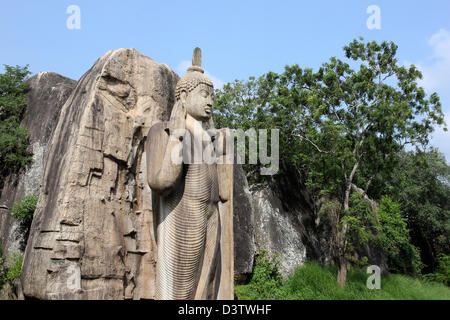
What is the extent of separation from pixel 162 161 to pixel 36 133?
5803 mm

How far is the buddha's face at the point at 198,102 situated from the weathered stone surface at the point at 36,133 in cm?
412

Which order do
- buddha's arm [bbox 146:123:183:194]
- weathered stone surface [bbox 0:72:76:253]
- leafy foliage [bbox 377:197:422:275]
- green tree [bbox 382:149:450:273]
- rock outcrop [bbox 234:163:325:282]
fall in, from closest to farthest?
1. buddha's arm [bbox 146:123:183:194]
2. weathered stone surface [bbox 0:72:76:253]
3. rock outcrop [bbox 234:163:325:282]
4. leafy foliage [bbox 377:197:422:275]
5. green tree [bbox 382:149:450:273]

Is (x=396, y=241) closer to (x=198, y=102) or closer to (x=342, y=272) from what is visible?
(x=342, y=272)

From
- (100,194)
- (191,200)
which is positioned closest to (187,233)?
(191,200)

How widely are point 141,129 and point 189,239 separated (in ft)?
6.25

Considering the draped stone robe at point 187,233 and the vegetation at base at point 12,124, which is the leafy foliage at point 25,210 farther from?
the draped stone robe at point 187,233

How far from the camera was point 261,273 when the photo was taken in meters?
10.7

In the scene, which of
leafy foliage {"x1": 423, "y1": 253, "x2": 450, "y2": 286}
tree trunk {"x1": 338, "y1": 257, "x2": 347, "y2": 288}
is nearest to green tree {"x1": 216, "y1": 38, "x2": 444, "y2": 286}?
tree trunk {"x1": 338, "y1": 257, "x2": 347, "y2": 288}

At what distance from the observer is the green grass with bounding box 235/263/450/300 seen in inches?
411

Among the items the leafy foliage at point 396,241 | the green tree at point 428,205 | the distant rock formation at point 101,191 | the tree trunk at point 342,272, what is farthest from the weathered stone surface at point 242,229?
the green tree at point 428,205

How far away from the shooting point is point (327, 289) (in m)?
11.8

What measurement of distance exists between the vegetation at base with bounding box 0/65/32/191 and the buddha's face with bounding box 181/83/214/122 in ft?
17.2

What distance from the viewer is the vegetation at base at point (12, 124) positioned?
8.77 meters

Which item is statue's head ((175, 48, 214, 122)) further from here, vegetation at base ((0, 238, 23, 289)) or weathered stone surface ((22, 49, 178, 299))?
vegetation at base ((0, 238, 23, 289))
